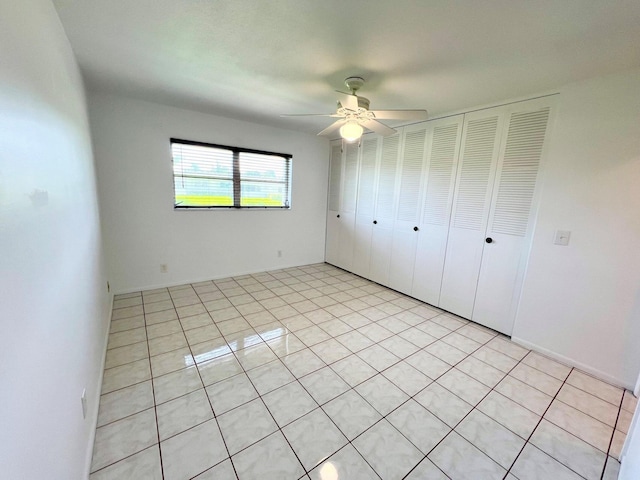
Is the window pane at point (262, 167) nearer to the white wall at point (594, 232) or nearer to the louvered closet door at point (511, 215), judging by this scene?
the louvered closet door at point (511, 215)

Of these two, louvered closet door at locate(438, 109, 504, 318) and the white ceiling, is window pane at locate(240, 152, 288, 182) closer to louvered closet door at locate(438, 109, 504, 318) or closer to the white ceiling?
the white ceiling

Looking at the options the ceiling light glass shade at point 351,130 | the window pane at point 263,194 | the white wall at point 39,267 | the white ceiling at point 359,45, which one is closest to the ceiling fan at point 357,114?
the ceiling light glass shade at point 351,130

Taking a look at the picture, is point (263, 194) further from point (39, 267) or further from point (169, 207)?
point (39, 267)

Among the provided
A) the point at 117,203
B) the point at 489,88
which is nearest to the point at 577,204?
the point at 489,88

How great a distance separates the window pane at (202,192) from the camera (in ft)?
11.4

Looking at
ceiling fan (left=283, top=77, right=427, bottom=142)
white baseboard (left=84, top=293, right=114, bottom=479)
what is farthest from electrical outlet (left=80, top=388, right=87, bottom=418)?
ceiling fan (left=283, top=77, right=427, bottom=142)

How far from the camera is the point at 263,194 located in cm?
415

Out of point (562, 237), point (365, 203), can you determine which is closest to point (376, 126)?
point (365, 203)

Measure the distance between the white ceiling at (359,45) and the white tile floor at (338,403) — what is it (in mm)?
2345

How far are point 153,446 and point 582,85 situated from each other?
3876 millimetres

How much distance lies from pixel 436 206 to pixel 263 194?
2.55m

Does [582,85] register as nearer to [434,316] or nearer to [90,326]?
[434,316]

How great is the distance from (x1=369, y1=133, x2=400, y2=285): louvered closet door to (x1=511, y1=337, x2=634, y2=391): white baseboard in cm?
173

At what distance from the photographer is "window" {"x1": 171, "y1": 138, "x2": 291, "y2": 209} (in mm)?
3438
